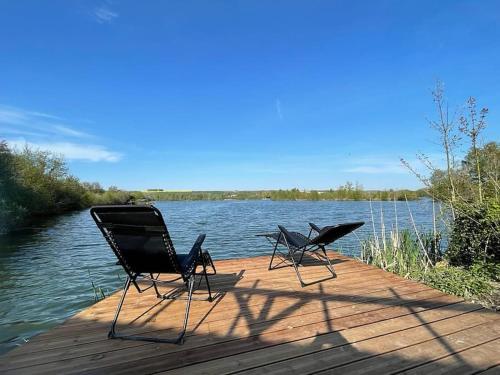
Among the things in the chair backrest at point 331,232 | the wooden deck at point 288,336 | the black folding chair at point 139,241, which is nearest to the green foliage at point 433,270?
the wooden deck at point 288,336

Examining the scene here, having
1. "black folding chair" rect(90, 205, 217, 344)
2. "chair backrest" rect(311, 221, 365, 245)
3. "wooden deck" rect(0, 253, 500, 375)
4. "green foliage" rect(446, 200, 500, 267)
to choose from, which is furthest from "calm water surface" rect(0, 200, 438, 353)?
"chair backrest" rect(311, 221, 365, 245)

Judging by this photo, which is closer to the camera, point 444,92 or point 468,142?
point 468,142

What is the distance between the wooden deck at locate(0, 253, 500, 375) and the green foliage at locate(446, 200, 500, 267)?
1689 millimetres

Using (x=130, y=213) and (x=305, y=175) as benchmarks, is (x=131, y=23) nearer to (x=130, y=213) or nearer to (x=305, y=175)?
(x=130, y=213)

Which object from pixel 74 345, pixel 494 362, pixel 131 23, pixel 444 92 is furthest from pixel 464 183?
pixel 131 23

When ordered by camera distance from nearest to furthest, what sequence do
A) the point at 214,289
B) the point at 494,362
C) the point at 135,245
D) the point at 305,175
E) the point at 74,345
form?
the point at 494,362, the point at 74,345, the point at 135,245, the point at 214,289, the point at 305,175

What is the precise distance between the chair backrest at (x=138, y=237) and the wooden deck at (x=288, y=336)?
47cm

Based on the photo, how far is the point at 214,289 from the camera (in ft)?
11.1

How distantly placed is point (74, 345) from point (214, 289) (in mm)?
1516

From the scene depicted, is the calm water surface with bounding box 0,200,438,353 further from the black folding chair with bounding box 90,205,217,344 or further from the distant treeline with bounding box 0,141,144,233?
the distant treeline with bounding box 0,141,144,233

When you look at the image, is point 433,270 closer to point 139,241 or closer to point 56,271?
point 139,241

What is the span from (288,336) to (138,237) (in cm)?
128

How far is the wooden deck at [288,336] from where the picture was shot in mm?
1798

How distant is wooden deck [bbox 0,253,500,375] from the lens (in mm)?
1798
